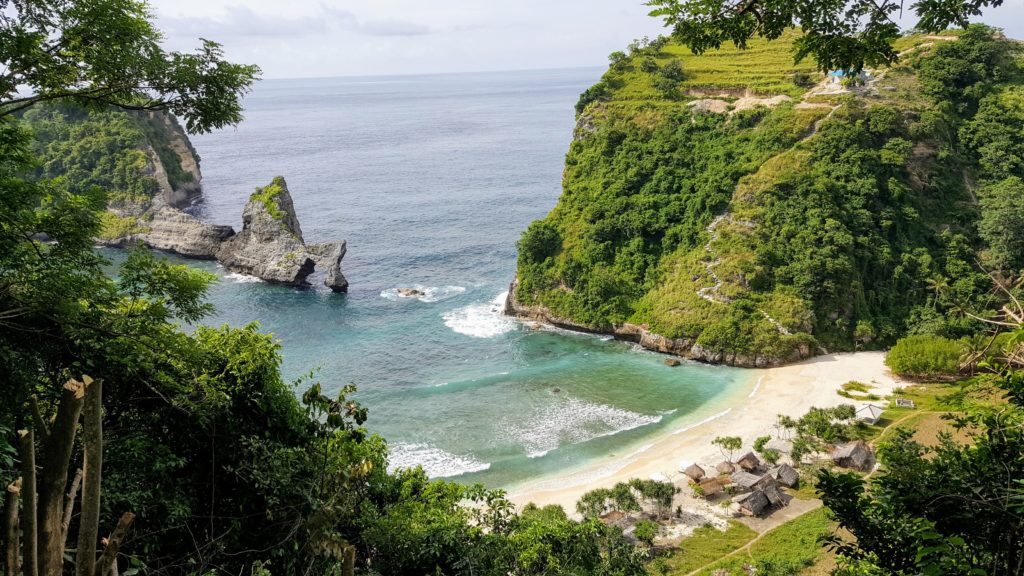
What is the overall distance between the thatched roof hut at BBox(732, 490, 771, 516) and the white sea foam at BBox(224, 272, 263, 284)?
45471mm

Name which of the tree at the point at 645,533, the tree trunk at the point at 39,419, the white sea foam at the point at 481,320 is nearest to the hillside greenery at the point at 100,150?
the white sea foam at the point at 481,320

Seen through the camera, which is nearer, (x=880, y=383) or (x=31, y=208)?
(x=31, y=208)

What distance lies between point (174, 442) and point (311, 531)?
10.0ft

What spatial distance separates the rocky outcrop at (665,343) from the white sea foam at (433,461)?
56.5ft

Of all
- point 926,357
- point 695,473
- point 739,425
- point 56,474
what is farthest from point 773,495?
point 56,474

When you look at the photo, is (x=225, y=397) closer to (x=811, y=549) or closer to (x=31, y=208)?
(x=31, y=208)

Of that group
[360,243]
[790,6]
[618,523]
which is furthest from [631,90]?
[790,6]

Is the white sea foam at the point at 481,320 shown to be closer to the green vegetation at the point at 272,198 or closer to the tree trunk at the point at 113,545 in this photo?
the green vegetation at the point at 272,198

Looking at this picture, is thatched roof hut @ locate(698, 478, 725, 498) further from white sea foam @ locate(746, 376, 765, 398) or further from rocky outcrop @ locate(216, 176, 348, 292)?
rocky outcrop @ locate(216, 176, 348, 292)

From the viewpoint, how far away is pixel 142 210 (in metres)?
65.8

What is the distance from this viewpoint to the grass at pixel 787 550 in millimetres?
21312

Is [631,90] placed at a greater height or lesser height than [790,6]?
greater

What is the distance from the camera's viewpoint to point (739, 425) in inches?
1346

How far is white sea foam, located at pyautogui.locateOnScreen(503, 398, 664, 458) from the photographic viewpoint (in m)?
33.3
